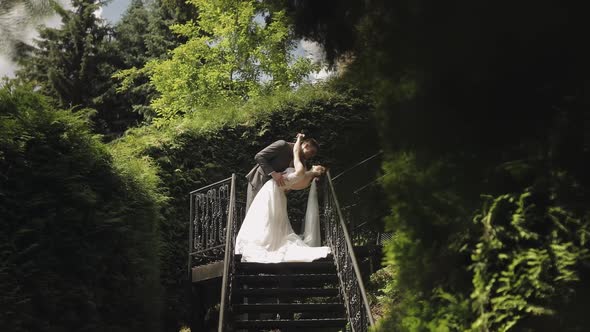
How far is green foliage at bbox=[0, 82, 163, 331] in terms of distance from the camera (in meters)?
6.64

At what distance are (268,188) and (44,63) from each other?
17464 millimetres

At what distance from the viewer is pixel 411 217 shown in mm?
3684

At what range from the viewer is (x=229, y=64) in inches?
772

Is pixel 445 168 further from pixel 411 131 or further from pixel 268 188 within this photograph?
pixel 268 188

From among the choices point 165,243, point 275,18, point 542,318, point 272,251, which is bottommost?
point 542,318

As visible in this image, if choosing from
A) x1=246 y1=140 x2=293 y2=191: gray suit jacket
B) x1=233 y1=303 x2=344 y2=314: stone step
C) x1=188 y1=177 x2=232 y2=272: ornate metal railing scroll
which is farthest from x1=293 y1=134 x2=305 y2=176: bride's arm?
x1=233 y1=303 x2=344 y2=314: stone step

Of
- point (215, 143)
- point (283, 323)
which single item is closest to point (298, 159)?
point (283, 323)

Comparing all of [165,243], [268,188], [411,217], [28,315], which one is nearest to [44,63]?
[165,243]

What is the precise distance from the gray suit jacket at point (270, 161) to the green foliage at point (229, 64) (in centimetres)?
909

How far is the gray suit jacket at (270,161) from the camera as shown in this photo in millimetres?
9898

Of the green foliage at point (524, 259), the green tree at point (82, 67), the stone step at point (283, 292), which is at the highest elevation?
the green tree at point (82, 67)

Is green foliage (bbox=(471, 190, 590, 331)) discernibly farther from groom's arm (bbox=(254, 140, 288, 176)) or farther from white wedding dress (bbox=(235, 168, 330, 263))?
groom's arm (bbox=(254, 140, 288, 176))

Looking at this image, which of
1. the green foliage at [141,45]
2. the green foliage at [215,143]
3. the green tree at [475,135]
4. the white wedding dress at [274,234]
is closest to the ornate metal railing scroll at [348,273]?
the white wedding dress at [274,234]

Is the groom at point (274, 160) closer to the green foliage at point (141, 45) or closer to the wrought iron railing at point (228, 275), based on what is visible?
the wrought iron railing at point (228, 275)
